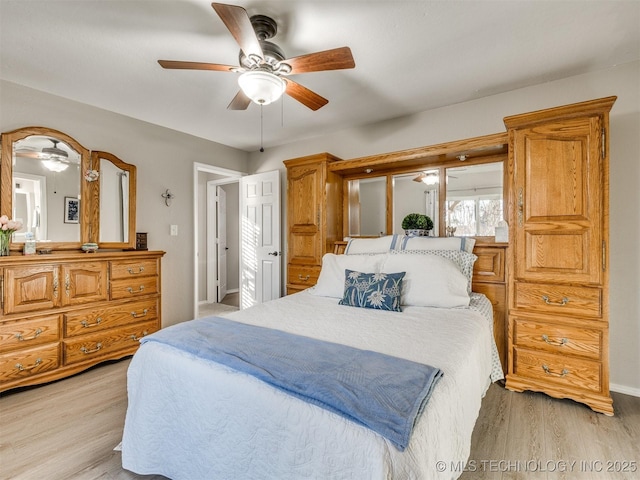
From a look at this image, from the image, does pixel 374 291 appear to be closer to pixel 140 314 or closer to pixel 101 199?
pixel 140 314

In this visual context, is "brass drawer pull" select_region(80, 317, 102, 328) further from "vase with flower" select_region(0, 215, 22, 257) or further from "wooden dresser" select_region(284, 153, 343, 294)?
"wooden dresser" select_region(284, 153, 343, 294)

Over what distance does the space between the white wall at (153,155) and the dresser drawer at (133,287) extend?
41 cm

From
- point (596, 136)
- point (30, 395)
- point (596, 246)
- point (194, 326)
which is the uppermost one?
point (596, 136)

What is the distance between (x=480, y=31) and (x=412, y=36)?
16.4 inches

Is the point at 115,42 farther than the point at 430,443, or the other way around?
the point at 115,42

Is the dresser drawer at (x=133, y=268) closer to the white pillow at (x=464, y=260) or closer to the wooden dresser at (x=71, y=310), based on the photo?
the wooden dresser at (x=71, y=310)

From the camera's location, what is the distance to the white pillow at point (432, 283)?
6.77ft

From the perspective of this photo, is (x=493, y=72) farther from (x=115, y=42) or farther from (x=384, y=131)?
(x=115, y=42)

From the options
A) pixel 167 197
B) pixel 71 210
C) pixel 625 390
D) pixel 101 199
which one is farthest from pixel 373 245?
pixel 71 210

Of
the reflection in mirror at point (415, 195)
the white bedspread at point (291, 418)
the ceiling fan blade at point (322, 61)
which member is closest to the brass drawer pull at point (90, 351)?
the white bedspread at point (291, 418)

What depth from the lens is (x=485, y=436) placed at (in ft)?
5.89

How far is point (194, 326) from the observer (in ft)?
5.29

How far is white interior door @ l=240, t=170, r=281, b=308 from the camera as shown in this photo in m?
4.08

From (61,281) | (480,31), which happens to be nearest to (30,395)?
(61,281)
